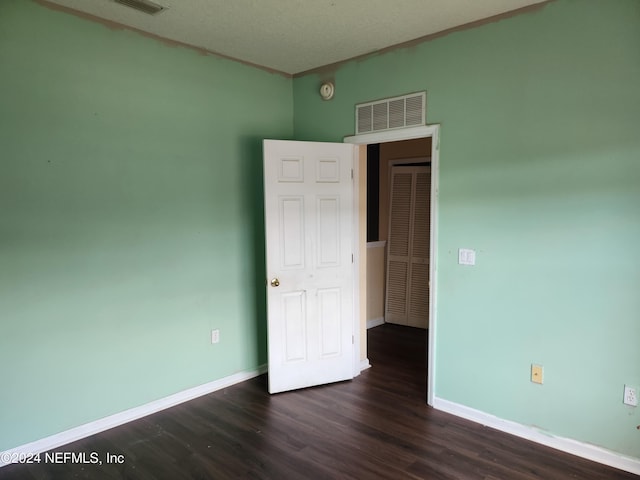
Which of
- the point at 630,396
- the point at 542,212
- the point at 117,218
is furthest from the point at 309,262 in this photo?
the point at 630,396

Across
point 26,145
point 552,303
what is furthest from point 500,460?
point 26,145

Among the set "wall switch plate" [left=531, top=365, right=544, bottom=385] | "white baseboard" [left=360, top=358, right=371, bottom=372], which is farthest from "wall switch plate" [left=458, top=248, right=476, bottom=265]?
"white baseboard" [left=360, top=358, right=371, bottom=372]

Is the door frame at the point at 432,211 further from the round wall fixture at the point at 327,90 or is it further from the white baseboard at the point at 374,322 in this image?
the white baseboard at the point at 374,322

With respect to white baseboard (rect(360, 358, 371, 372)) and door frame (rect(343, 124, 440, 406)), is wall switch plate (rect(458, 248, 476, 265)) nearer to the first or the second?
door frame (rect(343, 124, 440, 406))

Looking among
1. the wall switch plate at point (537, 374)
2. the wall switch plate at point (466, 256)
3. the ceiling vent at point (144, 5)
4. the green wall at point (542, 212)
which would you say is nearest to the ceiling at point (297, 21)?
the ceiling vent at point (144, 5)

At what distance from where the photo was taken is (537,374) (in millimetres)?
2490

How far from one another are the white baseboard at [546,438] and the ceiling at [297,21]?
2.63 meters

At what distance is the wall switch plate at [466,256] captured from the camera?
107 inches

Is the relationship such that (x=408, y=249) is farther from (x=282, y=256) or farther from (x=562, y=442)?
(x=562, y=442)

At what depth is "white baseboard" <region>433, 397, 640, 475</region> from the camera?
7.33 feet

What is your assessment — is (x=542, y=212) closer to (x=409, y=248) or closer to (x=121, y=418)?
(x=409, y=248)

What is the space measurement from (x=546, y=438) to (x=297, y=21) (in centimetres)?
309

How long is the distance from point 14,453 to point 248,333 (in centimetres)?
171

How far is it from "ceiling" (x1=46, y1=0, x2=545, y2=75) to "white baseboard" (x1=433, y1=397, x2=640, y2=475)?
8.64 feet
